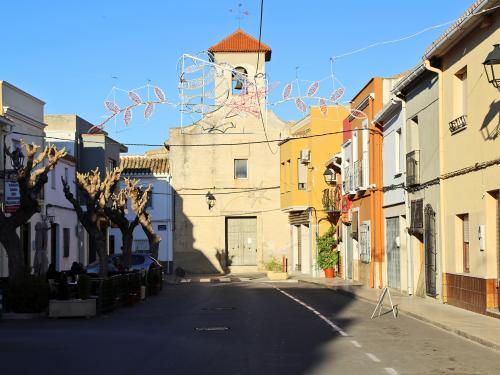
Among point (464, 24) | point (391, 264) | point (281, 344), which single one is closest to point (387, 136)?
point (391, 264)

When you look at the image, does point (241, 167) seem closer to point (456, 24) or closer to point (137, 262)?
point (137, 262)

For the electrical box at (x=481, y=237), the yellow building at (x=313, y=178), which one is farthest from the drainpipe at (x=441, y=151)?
the yellow building at (x=313, y=178)

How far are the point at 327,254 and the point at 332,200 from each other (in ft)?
9.07

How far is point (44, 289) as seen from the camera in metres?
19.2

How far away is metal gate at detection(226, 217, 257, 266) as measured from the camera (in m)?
48.3

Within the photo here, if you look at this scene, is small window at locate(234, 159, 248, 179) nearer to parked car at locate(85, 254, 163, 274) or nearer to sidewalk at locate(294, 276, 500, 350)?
parked car at locate(85, 254, 163, 274)

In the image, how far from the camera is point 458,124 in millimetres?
19297

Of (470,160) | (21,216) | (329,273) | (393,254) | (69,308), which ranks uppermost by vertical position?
(470,160)

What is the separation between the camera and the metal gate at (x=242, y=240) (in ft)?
158

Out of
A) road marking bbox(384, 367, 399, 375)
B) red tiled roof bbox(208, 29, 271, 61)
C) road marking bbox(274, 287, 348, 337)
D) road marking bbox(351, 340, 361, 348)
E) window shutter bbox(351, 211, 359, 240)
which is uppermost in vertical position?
red tiled roof bbox(208, 29, 271, 61)

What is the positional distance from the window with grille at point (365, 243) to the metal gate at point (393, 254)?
2.15m

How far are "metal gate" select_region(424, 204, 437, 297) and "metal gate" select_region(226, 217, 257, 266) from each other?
85.9 ft

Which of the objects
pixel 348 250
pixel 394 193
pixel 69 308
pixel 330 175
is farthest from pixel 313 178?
pixel 69 308

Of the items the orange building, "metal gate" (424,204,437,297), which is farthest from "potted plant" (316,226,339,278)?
"metal gate" (424,204,437,297)
